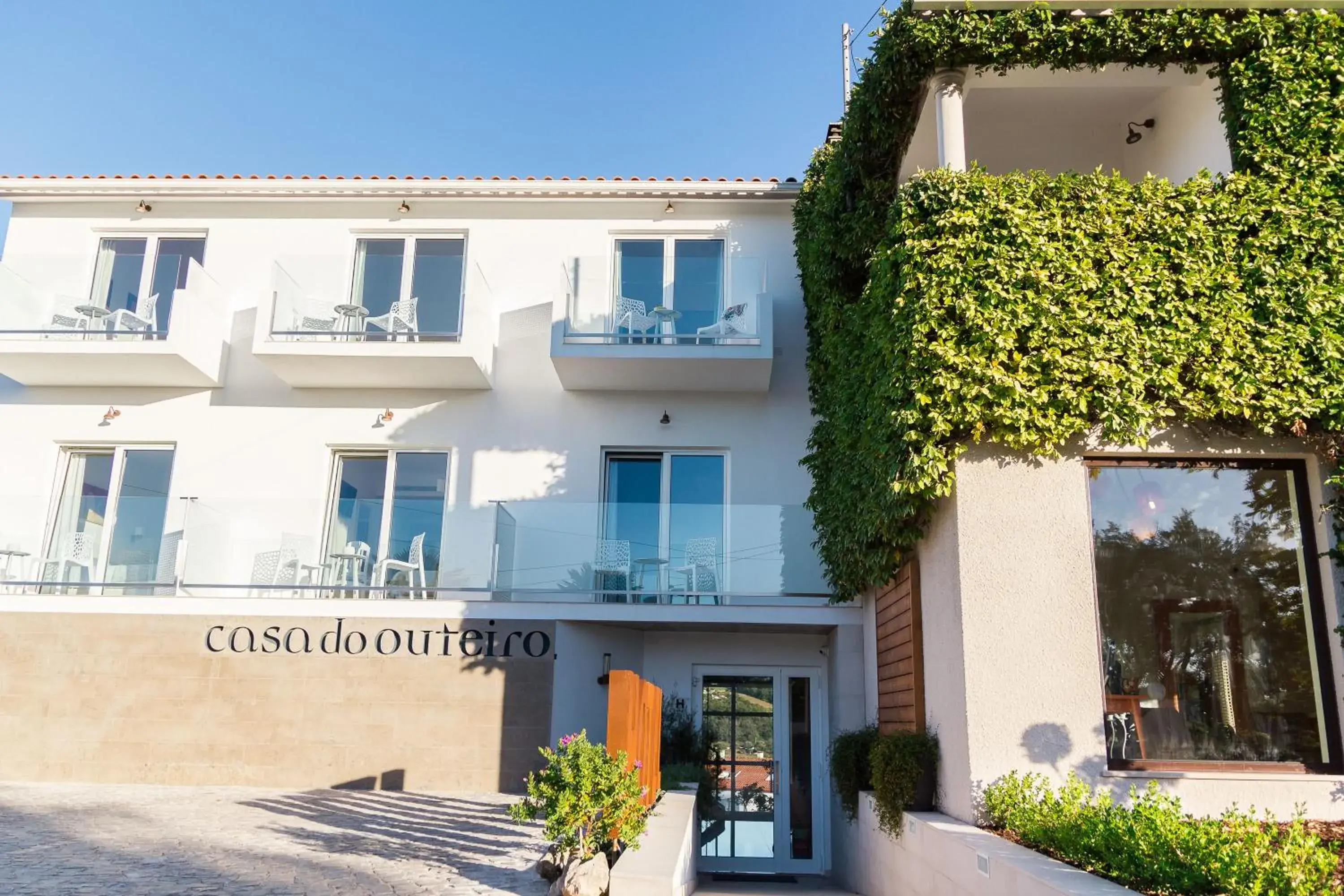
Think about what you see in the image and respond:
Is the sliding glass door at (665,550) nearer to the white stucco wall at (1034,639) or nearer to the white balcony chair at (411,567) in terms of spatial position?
the white balcony chair at (411,567)

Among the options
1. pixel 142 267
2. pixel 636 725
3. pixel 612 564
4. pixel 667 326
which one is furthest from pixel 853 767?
pixel 142 267

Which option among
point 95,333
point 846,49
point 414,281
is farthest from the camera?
point 846,49

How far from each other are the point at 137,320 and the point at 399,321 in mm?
3507

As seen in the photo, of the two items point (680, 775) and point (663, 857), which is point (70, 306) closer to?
point (680, 775)

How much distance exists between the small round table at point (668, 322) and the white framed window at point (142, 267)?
6.47 m

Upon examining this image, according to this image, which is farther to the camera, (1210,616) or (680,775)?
(680,775)

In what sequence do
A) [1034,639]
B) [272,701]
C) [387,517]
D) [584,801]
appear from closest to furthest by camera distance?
1. [584,801]
2. [1034,639]
3. [272,701]
4. [387,517]

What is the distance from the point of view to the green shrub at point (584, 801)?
19.6 ft

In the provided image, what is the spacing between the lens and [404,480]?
42.3ft

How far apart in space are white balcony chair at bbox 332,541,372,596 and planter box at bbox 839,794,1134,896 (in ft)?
20.2

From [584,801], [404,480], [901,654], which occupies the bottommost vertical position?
[584,801]

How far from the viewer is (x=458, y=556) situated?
37.2 feet

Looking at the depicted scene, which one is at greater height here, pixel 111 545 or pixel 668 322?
pixel 668 322

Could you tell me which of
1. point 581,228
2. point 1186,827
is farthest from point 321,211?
point 1186,827
